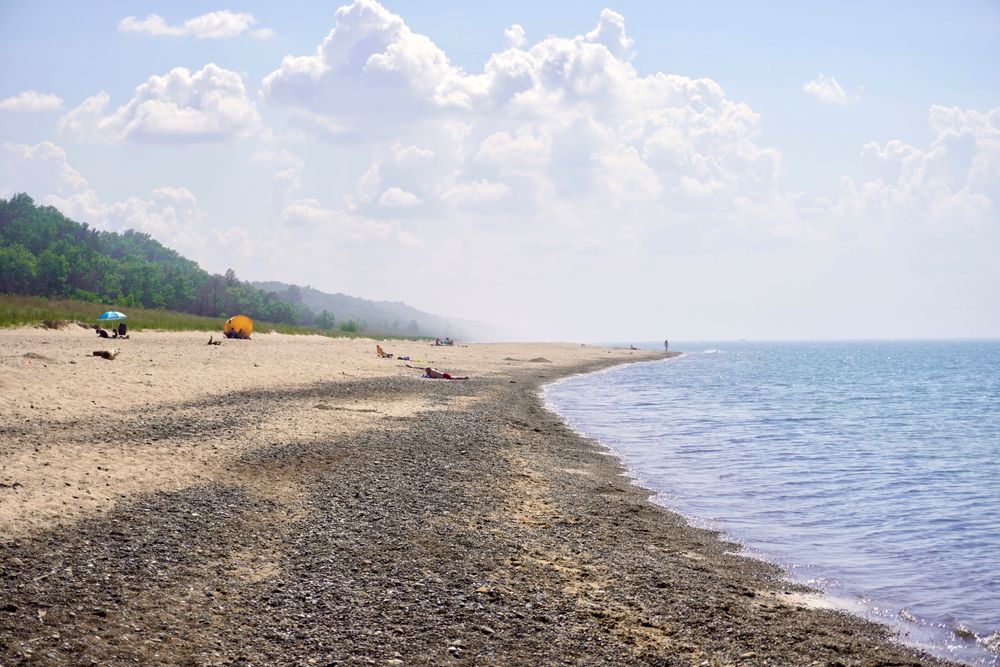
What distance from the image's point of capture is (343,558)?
10.5 m

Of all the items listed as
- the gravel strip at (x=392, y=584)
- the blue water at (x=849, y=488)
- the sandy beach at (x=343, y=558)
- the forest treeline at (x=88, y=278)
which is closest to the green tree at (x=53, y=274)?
the forest treeline at (x=88, y=278)

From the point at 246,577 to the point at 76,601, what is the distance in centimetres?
194

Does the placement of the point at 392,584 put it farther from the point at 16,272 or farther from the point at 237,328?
the point at 16,272

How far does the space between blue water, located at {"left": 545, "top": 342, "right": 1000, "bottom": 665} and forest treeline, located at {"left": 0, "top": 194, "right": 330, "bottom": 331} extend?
266 feet

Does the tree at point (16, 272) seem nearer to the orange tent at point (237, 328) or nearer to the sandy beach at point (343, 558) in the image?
the orange tent at point (237, 328)

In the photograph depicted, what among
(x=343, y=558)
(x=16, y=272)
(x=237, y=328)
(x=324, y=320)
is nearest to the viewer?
(x=343, y=558)

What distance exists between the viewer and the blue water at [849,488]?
11.5 metres

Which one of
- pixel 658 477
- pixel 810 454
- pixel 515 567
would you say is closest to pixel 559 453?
pixel 658 477

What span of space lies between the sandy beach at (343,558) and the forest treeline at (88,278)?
85.3 m

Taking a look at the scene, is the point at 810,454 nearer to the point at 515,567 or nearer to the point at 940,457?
A: the point at 940,457

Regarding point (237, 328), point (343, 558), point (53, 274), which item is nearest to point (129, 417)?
point (343, 558)

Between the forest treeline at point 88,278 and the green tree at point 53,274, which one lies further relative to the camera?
the green tree at point 53,274

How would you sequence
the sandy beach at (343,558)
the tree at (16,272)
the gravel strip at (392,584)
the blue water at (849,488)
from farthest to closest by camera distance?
the tree at (16,272) < the blue water at (849,488) < the sandy beach at (343,558) < the gravel strip at (392,584)

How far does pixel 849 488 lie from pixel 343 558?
15.0m
